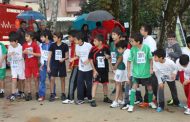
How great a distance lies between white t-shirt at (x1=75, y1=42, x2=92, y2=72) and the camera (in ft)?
28.4

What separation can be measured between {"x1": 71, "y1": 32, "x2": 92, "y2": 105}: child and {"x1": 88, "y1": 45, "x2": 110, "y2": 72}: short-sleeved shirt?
0.19 m

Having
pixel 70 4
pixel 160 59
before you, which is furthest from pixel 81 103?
pixel 70 4

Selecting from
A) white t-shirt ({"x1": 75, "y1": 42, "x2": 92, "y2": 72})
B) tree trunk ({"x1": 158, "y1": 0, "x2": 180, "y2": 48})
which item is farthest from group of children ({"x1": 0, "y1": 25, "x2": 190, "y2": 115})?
tree trunk ({"x1": 158, "y1": 0, "x2": 180, "y2": 48})

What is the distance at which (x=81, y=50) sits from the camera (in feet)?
28.5

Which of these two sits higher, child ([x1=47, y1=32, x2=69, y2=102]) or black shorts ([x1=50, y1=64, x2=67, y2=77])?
child ([x1=47, y1=32, x2=69, y2=102])

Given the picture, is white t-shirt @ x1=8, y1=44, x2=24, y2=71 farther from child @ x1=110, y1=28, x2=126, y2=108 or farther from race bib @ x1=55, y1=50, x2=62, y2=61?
child @ x1=110, y1=28, x2=126, y2=108

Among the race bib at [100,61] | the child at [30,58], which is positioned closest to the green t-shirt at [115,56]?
the race bib at [100,61]

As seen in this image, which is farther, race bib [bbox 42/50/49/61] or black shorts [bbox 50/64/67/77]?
race bib [bbox 42/50/49/61]

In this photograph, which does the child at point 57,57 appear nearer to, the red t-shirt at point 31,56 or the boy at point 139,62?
the red t-shirt at point 31,56

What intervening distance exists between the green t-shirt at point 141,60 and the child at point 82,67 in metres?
1.13

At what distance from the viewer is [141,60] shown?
25.9 feet

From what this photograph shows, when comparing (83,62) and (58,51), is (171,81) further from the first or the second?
(58,51)

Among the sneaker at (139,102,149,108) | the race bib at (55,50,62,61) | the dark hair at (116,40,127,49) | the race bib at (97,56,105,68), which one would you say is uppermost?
the dark hair at (116,40,127,49)

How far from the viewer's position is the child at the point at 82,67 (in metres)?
8.66
